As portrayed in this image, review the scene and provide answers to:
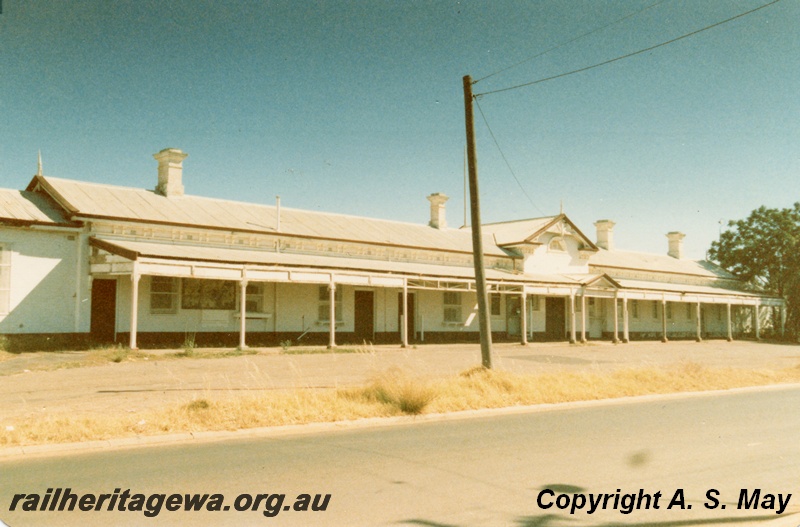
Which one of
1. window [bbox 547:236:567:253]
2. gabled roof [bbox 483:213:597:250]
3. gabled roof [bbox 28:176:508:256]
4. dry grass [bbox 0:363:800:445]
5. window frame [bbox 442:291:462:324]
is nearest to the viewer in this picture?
dry grass [bbox 0:363:800:445]

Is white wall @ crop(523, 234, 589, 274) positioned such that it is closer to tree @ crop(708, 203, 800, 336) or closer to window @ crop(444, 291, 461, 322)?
window @ crop(444, 291, 461, 322)

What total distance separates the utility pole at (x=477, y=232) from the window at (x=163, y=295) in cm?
1144

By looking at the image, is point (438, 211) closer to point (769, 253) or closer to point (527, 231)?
point (527, 231)

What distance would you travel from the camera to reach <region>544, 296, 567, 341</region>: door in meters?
33.5

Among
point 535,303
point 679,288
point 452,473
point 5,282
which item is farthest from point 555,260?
point 452,473

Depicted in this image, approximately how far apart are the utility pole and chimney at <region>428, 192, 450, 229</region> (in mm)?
20135

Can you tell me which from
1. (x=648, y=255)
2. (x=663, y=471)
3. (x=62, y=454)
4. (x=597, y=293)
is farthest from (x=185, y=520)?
(x=648, y=255)

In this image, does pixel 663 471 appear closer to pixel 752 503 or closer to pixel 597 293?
pixel 752 503

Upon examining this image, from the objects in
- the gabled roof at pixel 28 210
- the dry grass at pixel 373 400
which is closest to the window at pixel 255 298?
the gabled roof at pixel 28 210

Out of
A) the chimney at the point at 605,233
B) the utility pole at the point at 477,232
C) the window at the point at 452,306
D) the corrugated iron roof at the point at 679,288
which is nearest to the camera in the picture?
the utility pole at the point at 477,232

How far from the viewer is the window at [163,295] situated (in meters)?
20.5

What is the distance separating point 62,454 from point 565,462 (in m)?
5.55

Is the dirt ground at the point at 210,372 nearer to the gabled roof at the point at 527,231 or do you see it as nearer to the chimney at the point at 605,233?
the gabled roof at the point at 527,231

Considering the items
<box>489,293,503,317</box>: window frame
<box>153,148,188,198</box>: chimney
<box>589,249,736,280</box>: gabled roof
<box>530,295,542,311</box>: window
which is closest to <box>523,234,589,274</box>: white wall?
<box>530,295,542,311</box>: window
